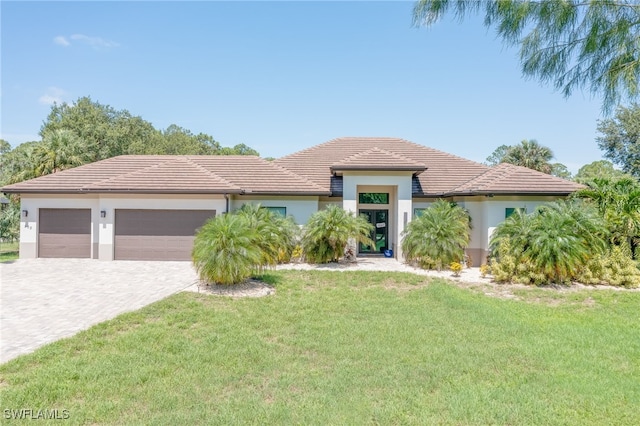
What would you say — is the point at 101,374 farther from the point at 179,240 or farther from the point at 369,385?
the point at 179,240

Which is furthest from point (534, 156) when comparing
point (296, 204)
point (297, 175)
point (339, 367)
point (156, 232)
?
point (339, 367)

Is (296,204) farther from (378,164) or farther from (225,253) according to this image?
(225,253)

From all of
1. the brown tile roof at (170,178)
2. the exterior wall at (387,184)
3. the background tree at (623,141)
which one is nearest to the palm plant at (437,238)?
the exterior wall at (387,184)

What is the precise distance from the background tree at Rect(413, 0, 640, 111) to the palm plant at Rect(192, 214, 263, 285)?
762 centimetres

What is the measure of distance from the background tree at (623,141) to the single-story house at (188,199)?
75.0 ft

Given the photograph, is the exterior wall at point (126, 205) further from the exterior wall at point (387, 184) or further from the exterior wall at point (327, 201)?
the exterior wall at point (387, 184)

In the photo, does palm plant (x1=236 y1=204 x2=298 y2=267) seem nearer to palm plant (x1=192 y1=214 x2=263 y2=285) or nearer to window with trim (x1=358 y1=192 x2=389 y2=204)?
palm plant (x1=192 y1=214 x2=263 y2=285)

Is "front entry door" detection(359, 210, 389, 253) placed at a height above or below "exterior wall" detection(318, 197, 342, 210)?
below

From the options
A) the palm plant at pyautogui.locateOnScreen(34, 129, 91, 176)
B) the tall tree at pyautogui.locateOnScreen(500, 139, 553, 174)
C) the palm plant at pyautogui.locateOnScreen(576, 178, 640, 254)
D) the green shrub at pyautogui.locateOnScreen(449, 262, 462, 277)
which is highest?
the tall tree at pyautogui.locateOnScreen(500, 139, 553, 174)

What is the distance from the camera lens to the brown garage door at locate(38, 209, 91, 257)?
1716 centimetres

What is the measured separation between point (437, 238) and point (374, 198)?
18.1ft

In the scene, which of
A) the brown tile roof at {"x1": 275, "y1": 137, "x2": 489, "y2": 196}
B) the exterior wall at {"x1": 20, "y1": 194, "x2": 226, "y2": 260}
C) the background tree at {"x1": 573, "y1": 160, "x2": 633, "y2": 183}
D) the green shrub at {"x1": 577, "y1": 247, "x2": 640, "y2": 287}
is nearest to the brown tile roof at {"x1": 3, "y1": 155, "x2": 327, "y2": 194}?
the exterior wall at {"x1": 20, "y1": 194, "x2": 226, "y2": 260}

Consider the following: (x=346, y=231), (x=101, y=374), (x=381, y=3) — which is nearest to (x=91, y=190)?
(x=346, y=231)

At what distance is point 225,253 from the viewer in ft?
32.4
